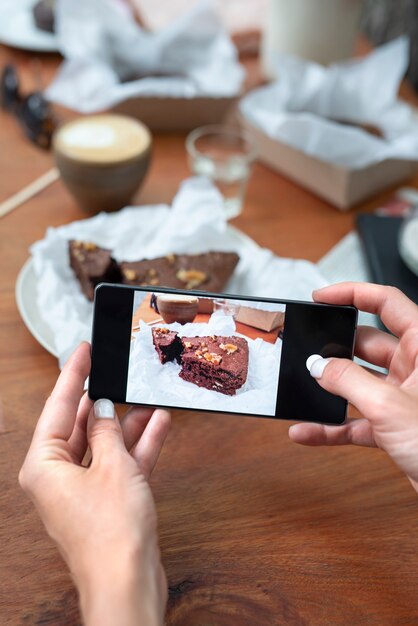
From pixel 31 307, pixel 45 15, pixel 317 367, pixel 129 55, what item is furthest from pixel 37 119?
pixel 317 367

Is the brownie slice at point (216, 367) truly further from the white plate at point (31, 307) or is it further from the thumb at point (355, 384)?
the white plate at point (31, 307)

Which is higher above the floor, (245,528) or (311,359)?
(311,359)

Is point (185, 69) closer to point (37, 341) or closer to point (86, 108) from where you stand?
point (86, 108)

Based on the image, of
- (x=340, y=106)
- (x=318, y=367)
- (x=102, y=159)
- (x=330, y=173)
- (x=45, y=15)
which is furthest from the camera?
(x=45, y=15)

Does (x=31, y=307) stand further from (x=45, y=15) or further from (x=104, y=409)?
(x=45, y=15)

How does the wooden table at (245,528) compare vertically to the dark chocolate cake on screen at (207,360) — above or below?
below

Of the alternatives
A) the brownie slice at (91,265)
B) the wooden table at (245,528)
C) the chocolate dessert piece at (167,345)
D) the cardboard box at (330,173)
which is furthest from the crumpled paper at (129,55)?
the chocolate dessert piece at (167,345)

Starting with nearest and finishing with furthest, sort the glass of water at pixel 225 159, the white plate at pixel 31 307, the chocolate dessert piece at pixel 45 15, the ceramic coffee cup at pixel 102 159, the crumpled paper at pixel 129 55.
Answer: the white plate at pixel 31 307 < the ceramic coffee cup at pixel 102 159 < the glass of water at pixel 225 159 < the crumpled paper at pixel 129 55 < the chocolate dessert piece at pixel 45 15
